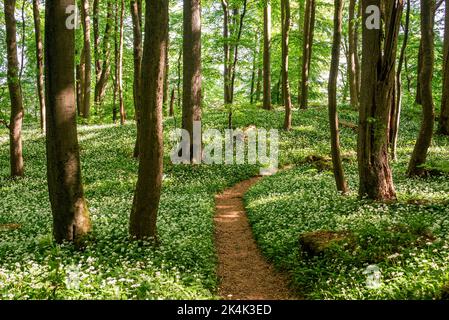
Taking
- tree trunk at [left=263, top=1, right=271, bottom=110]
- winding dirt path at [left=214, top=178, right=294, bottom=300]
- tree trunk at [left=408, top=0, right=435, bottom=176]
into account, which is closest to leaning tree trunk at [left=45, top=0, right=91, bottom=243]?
winding dirt path at [left=214, top=178, right=294, bottom=300]

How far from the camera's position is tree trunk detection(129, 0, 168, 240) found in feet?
26.2

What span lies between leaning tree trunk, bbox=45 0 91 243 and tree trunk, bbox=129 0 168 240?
133 centimetres

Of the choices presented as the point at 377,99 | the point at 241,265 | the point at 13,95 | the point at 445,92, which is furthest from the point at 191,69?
the point at 445,92

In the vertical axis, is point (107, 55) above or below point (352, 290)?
above

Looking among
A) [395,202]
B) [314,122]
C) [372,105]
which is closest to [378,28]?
[372,105]

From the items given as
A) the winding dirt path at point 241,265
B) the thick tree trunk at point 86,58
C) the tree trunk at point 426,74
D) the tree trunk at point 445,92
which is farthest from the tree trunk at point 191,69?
the tree trunk at point 445,92

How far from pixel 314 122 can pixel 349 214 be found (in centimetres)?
1909

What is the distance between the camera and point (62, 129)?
8.23 meters

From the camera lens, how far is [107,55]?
3416 cm

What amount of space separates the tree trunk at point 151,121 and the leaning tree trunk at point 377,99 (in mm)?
5979

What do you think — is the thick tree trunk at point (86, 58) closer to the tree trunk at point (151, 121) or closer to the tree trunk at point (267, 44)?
the tree trunk at point (267, 44)

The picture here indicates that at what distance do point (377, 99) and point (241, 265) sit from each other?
596 cm

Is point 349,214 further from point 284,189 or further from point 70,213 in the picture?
point 70,213

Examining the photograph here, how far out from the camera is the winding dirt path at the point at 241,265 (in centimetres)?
805
